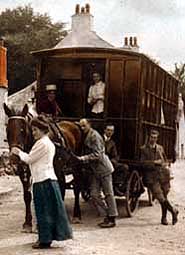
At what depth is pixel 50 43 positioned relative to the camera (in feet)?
164

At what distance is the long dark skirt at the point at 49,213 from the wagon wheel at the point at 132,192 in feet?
12.6

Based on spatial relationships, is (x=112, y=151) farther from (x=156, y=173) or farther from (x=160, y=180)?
(x=160, y=180)

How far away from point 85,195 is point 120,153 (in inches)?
68.0

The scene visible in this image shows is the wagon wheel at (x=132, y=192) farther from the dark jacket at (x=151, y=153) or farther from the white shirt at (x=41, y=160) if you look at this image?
the white shirt at (x=41, y=160)

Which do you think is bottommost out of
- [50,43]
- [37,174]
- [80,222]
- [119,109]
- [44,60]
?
[80,222]

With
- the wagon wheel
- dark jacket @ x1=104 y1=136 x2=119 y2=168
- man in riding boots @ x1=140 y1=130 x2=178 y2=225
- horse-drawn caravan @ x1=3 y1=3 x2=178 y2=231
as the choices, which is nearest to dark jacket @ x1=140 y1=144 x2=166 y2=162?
man in riding boots @ x1=140 y1=130 x2=178 y2=225

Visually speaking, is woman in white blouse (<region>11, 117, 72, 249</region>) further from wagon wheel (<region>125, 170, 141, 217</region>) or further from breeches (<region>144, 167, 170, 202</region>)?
wagon wheel (<region>125, 170, 141, 217</region>)

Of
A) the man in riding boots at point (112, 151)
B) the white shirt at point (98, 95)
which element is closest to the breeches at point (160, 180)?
the man in riding boots at point (112, 151)

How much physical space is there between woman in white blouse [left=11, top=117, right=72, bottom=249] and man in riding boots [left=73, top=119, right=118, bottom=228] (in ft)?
7.88

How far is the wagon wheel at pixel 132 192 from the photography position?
13.3m

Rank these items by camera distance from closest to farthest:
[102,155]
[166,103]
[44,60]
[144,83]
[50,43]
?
[102,155], [144,83], [44,60], [166,103], [50,43]

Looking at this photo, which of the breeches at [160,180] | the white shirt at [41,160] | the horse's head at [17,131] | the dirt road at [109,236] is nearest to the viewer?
the white shirt at [41,160]

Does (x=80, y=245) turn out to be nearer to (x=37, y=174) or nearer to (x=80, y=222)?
(x=37, y=174)

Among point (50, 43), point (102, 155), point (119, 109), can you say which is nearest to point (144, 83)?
point (119, 109)
